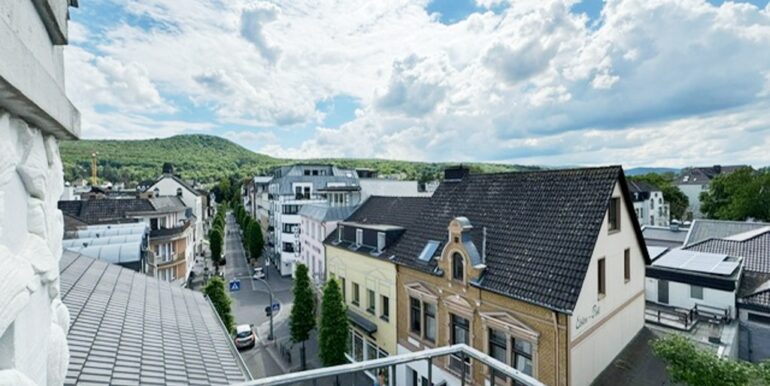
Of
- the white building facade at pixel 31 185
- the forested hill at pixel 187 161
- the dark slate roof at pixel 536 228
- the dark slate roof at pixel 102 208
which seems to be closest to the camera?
the white building facade at pixel 31 185

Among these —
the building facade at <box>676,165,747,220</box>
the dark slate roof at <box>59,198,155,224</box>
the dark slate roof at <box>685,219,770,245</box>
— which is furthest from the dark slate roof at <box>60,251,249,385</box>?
the building facade at <box>676,165,747,220</box>

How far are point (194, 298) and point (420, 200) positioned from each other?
12138 mm

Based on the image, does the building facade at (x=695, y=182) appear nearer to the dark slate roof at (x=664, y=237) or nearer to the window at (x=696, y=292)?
the dark slate roof at (x=664, y=237)

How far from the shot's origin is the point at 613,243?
1147cm

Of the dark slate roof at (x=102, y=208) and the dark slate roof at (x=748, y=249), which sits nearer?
the dark slate roof at (x=748, y=249)

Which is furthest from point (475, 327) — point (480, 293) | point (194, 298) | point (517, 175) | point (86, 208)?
point (86, 208)

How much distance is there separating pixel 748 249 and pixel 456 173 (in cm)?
1667

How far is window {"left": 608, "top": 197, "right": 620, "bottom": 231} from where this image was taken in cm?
1161

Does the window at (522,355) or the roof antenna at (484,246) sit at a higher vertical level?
the roof antenna at (484,246)

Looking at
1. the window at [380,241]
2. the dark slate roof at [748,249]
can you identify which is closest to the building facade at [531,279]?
the window at [380,241]

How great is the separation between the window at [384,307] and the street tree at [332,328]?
1706 millimetres

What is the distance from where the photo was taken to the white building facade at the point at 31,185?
1661mm

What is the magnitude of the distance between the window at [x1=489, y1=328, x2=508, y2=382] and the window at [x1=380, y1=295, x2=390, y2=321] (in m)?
5.82

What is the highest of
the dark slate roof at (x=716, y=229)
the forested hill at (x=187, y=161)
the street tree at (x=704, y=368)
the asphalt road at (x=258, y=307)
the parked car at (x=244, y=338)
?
the forested hill at (x=187, y=161)
